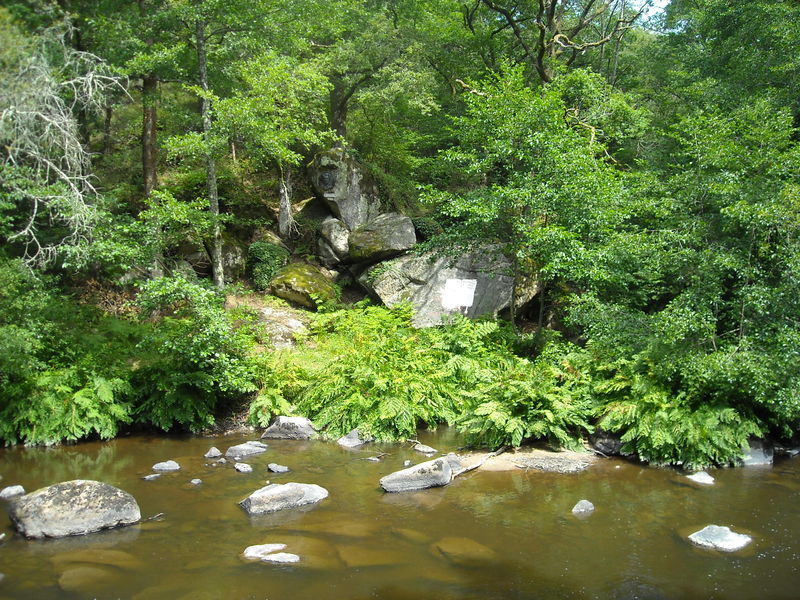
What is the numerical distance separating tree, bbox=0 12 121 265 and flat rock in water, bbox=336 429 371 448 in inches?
249

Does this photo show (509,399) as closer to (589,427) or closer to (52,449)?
(589,427)

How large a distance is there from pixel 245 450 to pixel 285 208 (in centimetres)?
1058

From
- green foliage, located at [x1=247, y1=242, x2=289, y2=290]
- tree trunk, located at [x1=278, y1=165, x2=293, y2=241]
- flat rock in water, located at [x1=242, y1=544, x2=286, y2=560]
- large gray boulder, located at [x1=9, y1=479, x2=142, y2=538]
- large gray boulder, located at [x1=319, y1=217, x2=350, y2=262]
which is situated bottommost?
flat rock in water, located at [x1=242, y1=544, x2=286, y2=560]

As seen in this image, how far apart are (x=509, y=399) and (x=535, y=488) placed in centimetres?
206

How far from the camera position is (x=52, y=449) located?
10.8 meters

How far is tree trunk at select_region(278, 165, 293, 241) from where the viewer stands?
1908 cm

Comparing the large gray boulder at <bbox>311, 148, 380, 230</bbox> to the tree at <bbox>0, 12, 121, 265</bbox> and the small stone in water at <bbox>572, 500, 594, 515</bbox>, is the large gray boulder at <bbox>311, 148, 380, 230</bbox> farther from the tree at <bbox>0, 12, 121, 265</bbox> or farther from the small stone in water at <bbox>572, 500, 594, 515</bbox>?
the small stone in water at <bbox>572, 500, 594, 515</bbox>

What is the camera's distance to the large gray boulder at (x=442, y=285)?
1608 centimetres

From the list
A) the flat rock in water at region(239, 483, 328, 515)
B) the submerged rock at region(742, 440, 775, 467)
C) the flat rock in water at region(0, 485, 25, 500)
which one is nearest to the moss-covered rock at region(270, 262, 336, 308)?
the flat rock in water at region(239, 483, 328, 515)

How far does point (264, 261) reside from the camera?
58.9 feet

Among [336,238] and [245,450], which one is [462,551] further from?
[336,238]

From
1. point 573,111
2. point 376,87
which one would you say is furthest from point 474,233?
point 376,87

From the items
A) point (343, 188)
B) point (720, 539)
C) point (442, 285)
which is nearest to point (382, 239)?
point (442, 285)

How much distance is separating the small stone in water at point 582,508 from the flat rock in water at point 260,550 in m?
3.77
